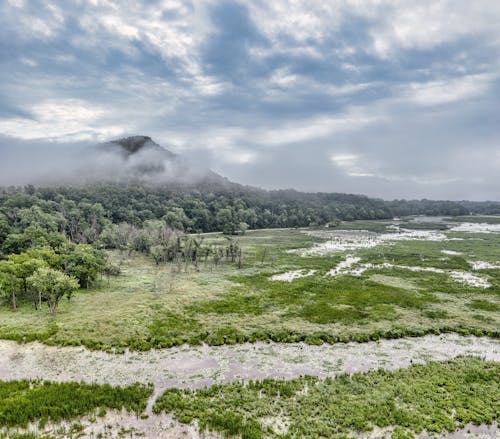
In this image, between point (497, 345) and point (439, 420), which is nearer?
point (439, 420)

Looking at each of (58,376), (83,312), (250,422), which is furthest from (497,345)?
(83,312)

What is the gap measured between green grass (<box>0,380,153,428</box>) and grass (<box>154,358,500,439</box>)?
2.75m

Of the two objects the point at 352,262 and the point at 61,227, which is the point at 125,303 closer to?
the point at 352,262

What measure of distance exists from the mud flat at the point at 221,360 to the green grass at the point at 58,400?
152cm

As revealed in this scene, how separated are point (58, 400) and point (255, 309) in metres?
26.6

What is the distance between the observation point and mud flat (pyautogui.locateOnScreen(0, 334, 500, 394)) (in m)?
25.9

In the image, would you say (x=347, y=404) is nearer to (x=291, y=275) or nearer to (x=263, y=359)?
(x=263, y=359)

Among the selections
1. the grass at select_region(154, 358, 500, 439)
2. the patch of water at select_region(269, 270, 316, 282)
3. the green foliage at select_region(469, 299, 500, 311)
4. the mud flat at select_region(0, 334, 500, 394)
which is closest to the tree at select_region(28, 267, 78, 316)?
the mud flat at select_region(0, 334, 500, 394)

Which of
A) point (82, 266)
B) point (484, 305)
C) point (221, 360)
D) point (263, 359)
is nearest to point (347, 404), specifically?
point (263, 359)

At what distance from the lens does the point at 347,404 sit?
70.5ft

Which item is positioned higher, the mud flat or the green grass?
the green grass

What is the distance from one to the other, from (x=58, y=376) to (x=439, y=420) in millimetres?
29922

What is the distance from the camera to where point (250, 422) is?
1980cm

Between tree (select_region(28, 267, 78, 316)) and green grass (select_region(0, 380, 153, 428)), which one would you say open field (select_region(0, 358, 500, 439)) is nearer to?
green grass (select_region(0, 380, 153, 428))
